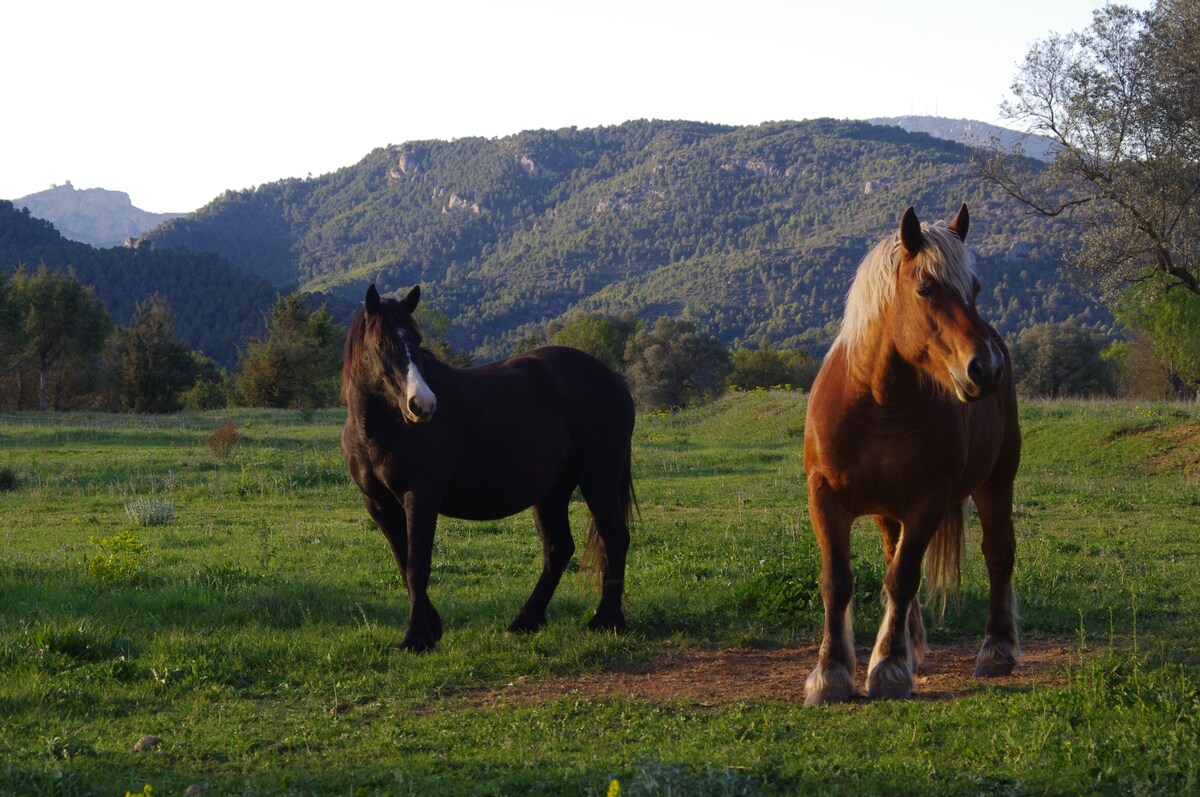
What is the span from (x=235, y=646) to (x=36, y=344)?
45470 mm

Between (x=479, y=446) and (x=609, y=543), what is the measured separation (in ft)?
4.40

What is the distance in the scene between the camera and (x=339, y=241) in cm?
17500

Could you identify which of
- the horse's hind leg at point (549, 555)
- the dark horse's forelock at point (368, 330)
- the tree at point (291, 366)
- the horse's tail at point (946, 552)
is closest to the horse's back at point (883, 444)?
the horse's tail at point (946, 552)

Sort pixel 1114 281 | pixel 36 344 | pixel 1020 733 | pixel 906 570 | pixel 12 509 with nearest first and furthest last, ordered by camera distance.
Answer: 1. pixel 1020 733
2. pixel 906 570
3. pixel 12 509
4. pixel 1114 281
5. pixel 36 344

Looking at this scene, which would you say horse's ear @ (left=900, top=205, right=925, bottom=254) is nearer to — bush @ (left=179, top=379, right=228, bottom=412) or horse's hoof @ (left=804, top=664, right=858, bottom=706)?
horse's hoof @ (left=804, top=664, right=858, bottom=706)

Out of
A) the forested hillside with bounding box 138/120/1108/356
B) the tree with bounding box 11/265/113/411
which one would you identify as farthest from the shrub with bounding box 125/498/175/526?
the forested hillside with bounding box 138/120/1108/356

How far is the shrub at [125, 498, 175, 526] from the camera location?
13.7 metres

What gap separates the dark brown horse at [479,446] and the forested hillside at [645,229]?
73057 mm

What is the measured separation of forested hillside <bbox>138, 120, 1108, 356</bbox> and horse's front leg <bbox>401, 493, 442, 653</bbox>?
74.3 meters

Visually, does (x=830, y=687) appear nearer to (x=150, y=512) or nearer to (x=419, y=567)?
(x=419, y=567)

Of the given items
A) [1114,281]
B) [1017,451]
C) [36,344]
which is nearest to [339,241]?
[36,344]

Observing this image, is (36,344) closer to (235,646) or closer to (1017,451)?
(235,646)

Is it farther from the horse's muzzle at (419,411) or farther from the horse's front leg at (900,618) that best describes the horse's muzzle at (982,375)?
the horse's muzzle at (419,411)

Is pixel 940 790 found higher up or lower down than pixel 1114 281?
lower down
